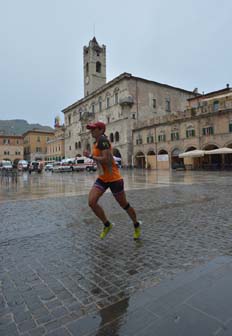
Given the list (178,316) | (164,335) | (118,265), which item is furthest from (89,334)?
(118,265)

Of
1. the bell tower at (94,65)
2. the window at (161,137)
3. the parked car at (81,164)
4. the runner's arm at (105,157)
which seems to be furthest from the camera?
the bell tower at (94,65)

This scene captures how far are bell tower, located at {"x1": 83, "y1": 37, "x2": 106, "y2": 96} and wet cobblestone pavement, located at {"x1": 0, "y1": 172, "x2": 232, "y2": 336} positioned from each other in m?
57.6

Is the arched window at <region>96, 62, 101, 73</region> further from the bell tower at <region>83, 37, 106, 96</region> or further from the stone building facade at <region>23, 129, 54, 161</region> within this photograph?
the stone building facade at <region>23, 129, 54, 161</region>

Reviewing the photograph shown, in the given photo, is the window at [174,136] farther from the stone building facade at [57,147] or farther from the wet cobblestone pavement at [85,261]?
the stone building facade at [57,147]

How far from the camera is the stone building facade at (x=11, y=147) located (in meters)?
78.9

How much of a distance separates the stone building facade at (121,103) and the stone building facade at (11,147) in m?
31.5

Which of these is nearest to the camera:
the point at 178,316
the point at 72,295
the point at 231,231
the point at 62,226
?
the point at 178,316

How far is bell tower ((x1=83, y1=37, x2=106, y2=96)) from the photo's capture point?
57.8 metres

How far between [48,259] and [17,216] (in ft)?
10.8

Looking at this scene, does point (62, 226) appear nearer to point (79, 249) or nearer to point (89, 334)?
point (79, 249)

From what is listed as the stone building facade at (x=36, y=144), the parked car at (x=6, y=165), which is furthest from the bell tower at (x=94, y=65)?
the stone building facade at (x=36, y=144)

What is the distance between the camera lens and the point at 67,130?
6775cm

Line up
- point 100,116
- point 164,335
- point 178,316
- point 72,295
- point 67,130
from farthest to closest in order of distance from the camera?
point 67,130
point 100,116
point 72,295
point 178,316
point 164,335

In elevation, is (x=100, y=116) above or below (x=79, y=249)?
above
